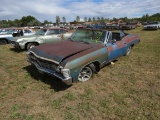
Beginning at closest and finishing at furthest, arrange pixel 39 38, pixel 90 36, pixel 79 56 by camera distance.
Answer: pixel 79 56 → pixel 90 36 → pixel 39 38

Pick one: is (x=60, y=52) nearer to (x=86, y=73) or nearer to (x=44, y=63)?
(x=44, y=63)

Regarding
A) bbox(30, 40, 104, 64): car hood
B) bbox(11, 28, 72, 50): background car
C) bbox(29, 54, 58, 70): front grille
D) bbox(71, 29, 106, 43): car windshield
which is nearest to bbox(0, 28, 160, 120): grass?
bbox(29, 54, 58, 70): front grille

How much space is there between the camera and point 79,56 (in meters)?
4.00

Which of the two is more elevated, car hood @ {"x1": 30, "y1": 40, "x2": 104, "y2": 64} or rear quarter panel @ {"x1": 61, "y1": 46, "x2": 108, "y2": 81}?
car hood @ {"x1": 30, "y1": 40, "x2": 104, "y2": 64}

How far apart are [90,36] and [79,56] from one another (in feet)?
5.06

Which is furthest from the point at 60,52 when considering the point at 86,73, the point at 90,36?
the point at 90,36

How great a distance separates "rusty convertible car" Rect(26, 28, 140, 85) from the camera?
12.3ft

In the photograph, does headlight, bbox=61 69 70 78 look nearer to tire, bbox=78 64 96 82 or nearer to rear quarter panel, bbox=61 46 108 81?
rear quarter panel, bbox=61 46 108 81

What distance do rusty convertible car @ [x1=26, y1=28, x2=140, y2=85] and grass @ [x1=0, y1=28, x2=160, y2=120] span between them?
48 cm

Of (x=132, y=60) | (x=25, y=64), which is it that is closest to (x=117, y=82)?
(x=132, y=60)

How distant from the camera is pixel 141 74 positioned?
5.01m

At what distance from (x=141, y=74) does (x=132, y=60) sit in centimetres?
159

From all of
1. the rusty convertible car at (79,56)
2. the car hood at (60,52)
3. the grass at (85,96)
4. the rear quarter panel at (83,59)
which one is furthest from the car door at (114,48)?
the grass at (85,96)

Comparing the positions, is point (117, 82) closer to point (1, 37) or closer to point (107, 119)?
point (107, 119)
